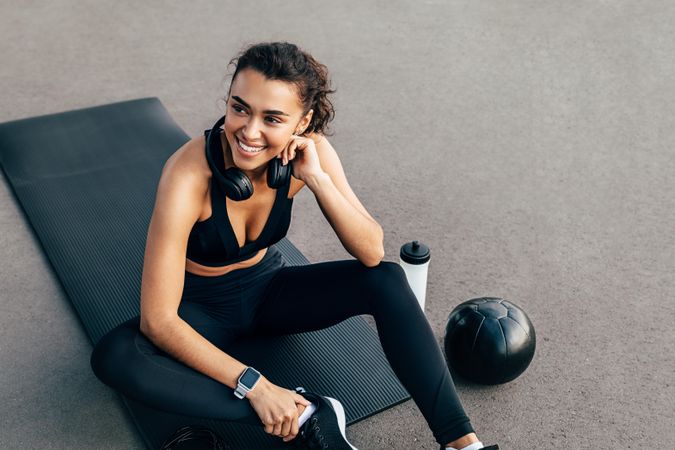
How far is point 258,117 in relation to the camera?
1847 mm

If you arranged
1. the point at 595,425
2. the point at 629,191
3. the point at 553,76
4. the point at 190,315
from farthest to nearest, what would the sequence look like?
the point at 553,76 → the point at 629,191 → the point at 595,425 → the point at 190,315

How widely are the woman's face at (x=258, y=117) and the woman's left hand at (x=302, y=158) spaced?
4cm

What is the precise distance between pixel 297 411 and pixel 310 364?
418 mm

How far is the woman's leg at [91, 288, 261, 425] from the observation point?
187cm

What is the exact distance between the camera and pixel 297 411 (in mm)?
1896

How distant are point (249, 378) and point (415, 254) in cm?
74

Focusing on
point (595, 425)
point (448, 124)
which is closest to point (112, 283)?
point (595, 425)

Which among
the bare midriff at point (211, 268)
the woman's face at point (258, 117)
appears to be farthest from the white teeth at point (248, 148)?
the bare midriff at point (211, 268)

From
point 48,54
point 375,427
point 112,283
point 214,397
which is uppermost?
point 214,397

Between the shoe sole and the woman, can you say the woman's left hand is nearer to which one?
the woman

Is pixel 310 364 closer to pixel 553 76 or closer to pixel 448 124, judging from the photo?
pixel 448 124

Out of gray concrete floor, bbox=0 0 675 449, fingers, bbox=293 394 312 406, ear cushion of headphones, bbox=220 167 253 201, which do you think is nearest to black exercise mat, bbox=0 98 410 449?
gray concrete floor, bbox=0 0 675 449

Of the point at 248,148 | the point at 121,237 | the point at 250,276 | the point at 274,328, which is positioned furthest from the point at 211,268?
the point at 121,237

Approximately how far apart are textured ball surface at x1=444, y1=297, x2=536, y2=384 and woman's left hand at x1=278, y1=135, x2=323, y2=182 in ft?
2.11
